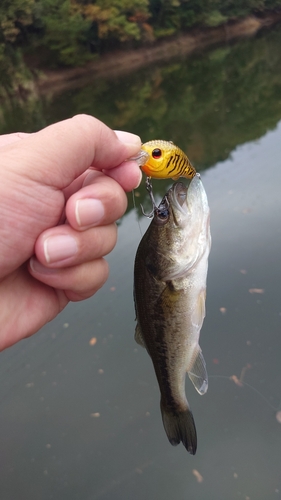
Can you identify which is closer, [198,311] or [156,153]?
[156,153]

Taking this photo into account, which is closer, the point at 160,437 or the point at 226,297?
the point at 160,437

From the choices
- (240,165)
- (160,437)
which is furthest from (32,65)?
(160,437)

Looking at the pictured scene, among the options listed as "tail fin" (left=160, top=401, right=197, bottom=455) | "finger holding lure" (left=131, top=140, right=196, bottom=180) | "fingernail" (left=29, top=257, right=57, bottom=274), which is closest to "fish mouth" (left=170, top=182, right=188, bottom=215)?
"finger holding lure" (left=131, top=140, right=196, bottom=180)

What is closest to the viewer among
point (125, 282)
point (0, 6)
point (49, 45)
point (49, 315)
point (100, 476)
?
point (49, 315)

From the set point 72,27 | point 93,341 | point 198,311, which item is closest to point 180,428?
point 198,311

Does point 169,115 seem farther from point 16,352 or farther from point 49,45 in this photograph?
point 49,45

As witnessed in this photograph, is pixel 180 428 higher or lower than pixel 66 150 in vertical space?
lower

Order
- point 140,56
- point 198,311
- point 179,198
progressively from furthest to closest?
point 140,56, point 198,311, point 179,198

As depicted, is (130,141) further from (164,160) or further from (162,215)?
(162,215)
